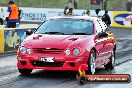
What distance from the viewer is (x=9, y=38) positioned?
61.7 feet

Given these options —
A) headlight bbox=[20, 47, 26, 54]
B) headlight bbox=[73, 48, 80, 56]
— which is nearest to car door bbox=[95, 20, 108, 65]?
headlight bbox=[73, 48, 80, 56]

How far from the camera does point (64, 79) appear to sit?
36.6 feet

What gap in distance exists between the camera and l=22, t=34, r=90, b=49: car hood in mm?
11016

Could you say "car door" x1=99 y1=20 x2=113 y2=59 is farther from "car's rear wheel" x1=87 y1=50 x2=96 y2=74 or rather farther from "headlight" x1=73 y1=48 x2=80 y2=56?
"headlight" x1=73 y1=48 x2=80 y2=56

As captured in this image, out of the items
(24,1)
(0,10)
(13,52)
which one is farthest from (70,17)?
(24,1)

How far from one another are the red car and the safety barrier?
6.04 meters

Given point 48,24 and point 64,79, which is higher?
point 48,24

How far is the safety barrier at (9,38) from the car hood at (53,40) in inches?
267

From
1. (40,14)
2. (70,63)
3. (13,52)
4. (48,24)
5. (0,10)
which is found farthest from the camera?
(40,14)

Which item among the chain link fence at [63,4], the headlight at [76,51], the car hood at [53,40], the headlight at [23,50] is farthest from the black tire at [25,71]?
the chain link fence at [63,4]

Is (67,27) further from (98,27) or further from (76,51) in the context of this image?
(76,51)

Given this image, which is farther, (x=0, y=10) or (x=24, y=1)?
(x=24, y=1)

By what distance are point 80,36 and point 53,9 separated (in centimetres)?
3162

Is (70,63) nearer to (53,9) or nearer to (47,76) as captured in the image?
(47,76)
